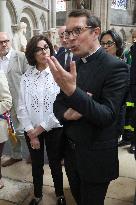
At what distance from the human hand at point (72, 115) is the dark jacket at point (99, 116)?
0.19 ft

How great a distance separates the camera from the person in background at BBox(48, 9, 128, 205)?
155 cm

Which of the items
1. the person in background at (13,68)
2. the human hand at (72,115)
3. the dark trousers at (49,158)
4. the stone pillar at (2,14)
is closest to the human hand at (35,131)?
the dark trousers at (49,158)

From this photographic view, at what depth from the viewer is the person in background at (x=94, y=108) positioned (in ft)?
5.10

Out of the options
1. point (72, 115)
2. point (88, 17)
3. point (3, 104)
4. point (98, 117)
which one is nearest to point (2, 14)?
point (3, 104)

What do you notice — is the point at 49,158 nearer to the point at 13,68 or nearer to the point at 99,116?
the point at 99,116

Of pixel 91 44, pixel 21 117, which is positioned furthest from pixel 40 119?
pixel 91 44

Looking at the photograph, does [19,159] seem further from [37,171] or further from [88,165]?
[88,165]

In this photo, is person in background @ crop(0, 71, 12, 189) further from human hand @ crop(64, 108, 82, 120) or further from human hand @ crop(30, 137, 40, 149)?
Answer: human hand @ crop(64, 108, 82, 120)

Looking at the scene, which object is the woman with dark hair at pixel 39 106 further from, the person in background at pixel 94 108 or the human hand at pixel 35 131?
the person in background at pixel 94 108

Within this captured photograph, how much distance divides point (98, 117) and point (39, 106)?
4.08 feet

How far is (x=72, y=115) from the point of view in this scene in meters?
1.62

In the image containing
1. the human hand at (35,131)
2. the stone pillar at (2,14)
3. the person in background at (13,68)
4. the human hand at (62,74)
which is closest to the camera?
the human hand at (62,74)

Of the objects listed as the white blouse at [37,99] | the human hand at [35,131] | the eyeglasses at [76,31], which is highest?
the eyeglasses at [76,31]

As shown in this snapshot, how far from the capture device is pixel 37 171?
8.99ft
